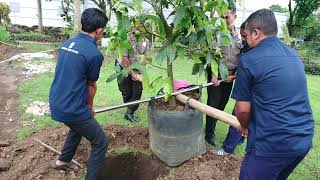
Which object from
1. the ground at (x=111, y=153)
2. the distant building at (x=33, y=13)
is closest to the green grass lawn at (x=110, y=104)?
the ground at (x=111, y=153)

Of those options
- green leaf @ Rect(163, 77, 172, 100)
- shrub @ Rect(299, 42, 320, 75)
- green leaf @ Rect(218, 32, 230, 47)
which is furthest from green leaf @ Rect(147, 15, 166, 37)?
shrub @ Rect(299, 42, 320, 75)

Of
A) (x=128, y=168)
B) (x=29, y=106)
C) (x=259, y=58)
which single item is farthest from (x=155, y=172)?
(x=29, y=106)

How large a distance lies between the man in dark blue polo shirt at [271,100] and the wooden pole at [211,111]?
0.56m

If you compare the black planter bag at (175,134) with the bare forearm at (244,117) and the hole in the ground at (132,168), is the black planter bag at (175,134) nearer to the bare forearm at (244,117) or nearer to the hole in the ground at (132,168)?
the hole in the ground at (132,168)

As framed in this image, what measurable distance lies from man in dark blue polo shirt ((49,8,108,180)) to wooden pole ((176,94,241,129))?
106 centimetres

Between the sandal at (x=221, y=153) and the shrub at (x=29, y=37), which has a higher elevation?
the shrub at (x=29, y=37)

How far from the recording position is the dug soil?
13.5 feet

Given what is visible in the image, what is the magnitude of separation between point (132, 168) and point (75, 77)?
1.61 meters

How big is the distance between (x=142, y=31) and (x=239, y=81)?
5.87ft

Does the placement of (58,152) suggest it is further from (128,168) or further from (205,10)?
(205,10)

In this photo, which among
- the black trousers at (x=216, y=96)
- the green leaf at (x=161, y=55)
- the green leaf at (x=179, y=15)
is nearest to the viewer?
the green leaf at (x=179, y=15)

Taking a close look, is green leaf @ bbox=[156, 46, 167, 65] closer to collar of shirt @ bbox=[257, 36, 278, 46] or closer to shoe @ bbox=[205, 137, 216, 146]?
collar of shirt @ bbox=[257, 36, 278, 46]

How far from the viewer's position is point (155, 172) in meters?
4.33

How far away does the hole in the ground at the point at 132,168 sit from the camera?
4.35m
